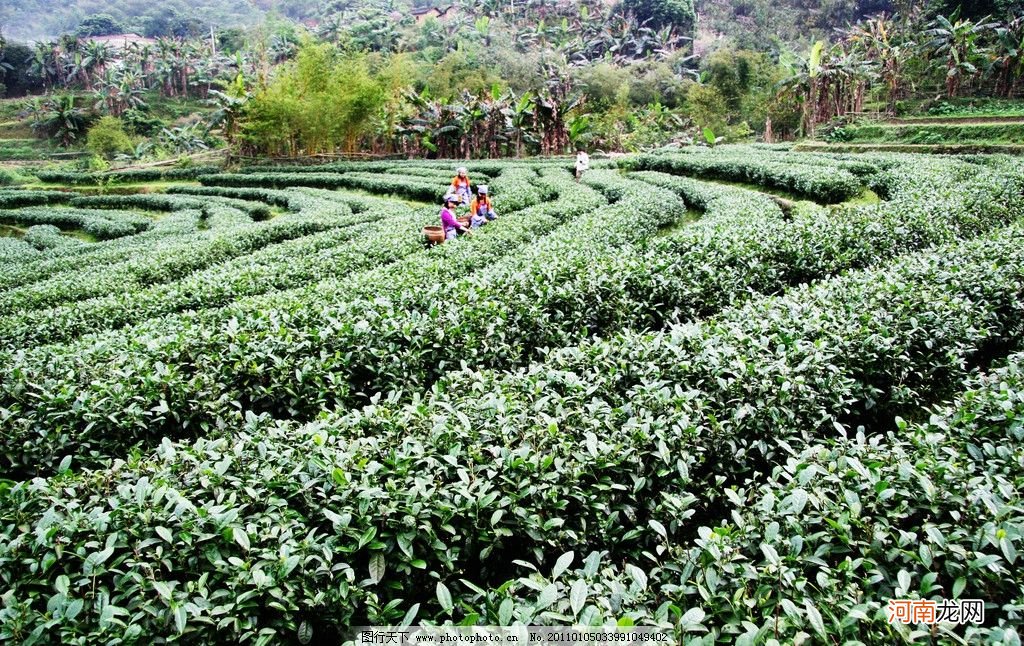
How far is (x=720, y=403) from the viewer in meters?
4.43

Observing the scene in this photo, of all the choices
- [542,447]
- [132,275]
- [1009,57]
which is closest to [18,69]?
[132,275]

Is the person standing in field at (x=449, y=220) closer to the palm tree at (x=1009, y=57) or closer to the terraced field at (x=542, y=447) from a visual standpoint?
the terraced field at (x=542, y=447)

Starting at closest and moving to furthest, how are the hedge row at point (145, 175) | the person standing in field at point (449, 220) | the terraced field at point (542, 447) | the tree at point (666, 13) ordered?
1. the terraced field at point (542, 447)
2. the person standing in field at point (449, 220)
3. the hedge row at point (145, 175)
4. the tree at point (666, 13)

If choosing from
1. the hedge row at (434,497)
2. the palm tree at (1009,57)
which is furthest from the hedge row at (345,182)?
the palm tree at (1009,57)

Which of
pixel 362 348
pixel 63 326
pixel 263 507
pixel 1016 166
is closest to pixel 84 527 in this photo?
pixel 263 507

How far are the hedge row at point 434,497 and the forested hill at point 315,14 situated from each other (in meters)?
40.1

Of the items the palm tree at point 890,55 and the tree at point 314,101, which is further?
the palm tree at point 890,55

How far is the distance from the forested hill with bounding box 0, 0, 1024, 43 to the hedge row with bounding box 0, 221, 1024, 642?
4007cm

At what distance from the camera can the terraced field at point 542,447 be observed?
2.64 meters

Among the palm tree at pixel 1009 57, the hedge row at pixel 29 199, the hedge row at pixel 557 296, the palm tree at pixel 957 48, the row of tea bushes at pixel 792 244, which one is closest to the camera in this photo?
the hedge row at pixel 557 296

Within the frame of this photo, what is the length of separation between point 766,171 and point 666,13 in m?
58.6

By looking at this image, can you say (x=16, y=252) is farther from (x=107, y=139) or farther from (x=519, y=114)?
(x=107, y=139)

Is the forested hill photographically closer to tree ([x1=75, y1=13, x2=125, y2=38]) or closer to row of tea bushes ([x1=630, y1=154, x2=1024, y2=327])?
tree ([x1=75, y1=13, x2=125, y2=38])

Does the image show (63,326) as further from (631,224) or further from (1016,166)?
(1016,166)
